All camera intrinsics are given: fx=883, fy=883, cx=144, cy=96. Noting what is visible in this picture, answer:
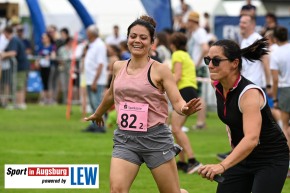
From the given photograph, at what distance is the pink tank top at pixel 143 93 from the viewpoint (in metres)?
8.31

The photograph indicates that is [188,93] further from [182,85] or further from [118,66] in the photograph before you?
[118,66]

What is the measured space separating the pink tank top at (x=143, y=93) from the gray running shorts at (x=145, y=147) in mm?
110

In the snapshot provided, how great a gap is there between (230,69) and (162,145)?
131cm

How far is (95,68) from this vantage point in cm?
1873

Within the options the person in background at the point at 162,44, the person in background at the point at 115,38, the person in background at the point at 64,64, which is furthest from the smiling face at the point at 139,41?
the person in background at the point at 115,38

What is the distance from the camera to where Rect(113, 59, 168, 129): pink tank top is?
8.31 meters

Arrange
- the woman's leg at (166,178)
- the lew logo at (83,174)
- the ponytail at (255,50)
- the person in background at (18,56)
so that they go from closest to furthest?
the ponytail at (255,50) < the woman's leg at (166,178) < the lew logo at (83,174) < the person in background at (18,56)

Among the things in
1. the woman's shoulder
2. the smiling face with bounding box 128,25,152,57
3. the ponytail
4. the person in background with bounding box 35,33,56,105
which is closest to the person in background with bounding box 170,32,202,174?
the woman's shoulder

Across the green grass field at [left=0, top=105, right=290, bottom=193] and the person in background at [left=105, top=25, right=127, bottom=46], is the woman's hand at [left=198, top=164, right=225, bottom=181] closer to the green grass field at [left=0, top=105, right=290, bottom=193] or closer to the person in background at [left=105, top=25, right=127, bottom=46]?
the green grass field at [left=0, top=105, right=290, bottom=193]

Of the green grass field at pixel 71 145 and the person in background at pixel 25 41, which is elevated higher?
the person in background at pixel 25 41

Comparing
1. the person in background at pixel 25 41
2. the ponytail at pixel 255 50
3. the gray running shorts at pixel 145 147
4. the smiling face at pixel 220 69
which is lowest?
the person in background at pixel 25 41

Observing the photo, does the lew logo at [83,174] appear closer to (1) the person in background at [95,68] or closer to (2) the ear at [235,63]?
(2) the ear at [235,63]

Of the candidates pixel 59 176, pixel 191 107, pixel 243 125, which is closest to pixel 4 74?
pixel 59 176

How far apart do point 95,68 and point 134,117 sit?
10.6 metres
